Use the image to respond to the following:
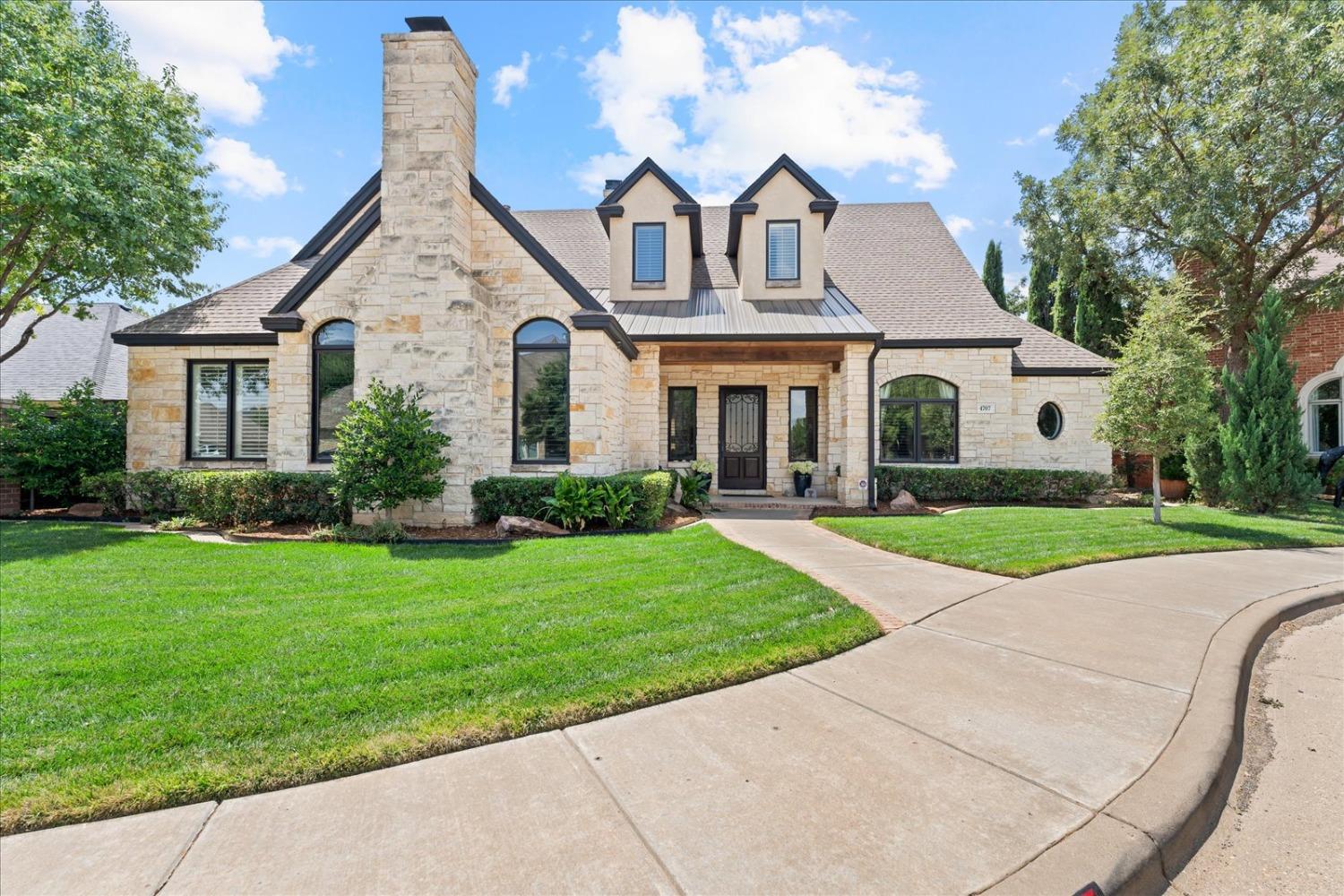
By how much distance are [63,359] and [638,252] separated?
62.8 feet

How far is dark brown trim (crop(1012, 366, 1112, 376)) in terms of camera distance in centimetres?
1352

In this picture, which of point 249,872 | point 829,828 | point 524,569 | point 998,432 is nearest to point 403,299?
point 524,569

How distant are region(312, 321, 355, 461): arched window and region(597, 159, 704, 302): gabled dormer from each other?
21.0ft

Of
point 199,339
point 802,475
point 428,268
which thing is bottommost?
point 802,475

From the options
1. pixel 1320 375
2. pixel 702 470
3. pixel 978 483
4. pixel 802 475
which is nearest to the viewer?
pixel 702 470

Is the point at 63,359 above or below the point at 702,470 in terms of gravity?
above

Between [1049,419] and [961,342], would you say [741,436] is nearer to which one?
[961,342]

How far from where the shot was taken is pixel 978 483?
42.0 feet

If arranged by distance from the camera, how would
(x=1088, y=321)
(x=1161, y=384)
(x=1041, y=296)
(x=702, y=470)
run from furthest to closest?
(x=1041, y=296) → (x=1088, y=321) → (x=702, y=470) → (x=1161, y=384)

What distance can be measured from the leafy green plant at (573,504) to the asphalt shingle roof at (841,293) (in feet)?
14.8

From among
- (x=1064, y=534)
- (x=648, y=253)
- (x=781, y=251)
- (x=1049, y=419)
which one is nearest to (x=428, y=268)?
(x=648, y=253)

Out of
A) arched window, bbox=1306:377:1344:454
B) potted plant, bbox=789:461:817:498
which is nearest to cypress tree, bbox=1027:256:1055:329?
arched window, bbox=1306:377:1344:454

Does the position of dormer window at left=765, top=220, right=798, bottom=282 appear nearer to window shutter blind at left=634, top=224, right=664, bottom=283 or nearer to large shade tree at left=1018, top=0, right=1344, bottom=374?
window shutter blind at left=634, top=224, right=664, bottom=283

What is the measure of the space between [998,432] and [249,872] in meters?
14.7
